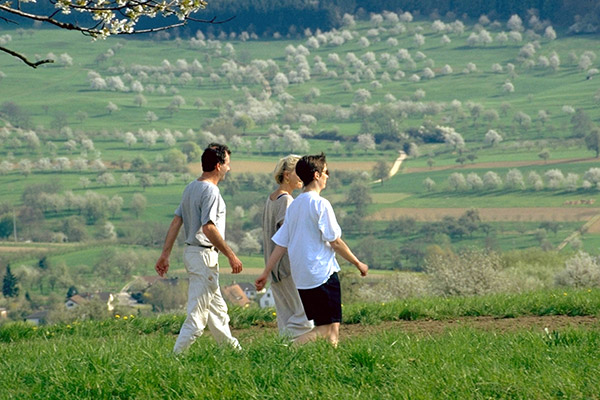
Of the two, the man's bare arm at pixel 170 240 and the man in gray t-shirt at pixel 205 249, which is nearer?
the man in gray t-shirt at pixel 205 249

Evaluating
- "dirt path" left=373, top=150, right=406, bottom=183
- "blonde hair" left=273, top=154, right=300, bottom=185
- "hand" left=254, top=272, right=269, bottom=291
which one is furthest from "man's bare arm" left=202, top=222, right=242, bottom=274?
"dirt path" left=373, top=150, right=406, bottom=183

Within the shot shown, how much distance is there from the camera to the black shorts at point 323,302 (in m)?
6.98

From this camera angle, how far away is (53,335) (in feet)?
34.4

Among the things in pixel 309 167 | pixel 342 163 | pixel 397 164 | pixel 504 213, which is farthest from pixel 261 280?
pixel 342 163

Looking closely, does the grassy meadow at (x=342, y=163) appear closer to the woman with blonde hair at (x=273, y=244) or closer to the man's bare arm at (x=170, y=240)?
the man's bare arm at (x=170, y=240)

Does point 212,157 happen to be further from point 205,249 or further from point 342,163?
point 342,163

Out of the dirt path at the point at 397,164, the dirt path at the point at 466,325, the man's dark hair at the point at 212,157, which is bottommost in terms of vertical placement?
the dirt path at the point at 397,164

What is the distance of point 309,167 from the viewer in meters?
7.14

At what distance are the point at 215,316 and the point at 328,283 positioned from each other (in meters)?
1.37

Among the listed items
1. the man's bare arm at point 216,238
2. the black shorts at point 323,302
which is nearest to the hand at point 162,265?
the man's bare arm at point 216,238

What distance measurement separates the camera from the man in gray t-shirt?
7672mm

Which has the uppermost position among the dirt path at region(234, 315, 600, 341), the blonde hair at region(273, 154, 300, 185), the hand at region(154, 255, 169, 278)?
the blonde hair at region(273, 154, 300, 185)

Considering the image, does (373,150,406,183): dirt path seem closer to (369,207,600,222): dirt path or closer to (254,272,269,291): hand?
(369,207,600,222): dirt path

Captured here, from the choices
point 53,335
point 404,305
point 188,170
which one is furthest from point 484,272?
point 188,170
